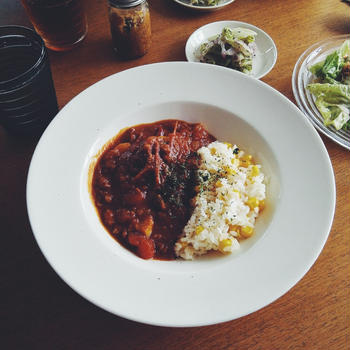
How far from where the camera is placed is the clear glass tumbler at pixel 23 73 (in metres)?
1.94

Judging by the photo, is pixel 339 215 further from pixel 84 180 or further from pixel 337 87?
pixel 84 180

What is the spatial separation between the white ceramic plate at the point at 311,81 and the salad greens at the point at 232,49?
40 cm

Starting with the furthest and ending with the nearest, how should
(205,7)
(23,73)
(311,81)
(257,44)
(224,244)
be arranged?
(205,7) → (257,44) → (311,81) → (23,73) → (224,244)

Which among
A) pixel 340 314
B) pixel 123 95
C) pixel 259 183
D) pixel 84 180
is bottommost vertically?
pixel 340 314

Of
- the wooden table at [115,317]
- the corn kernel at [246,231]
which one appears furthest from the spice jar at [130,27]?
the corn kernel at [246,231]

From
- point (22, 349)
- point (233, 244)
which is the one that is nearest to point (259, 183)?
point (233, 244)

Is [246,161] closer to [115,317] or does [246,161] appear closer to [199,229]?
[199,229]

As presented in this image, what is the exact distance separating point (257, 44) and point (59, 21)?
5.43 feet

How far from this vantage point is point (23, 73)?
1.92 metres

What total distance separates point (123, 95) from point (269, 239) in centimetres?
135

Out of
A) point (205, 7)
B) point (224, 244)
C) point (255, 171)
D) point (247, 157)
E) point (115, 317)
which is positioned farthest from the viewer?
point (205, 7)

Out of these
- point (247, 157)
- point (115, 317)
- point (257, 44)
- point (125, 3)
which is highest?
point (125, 3)

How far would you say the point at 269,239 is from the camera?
5.54 ft

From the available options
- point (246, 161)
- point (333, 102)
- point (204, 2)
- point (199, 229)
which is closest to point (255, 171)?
point (246, 161)
